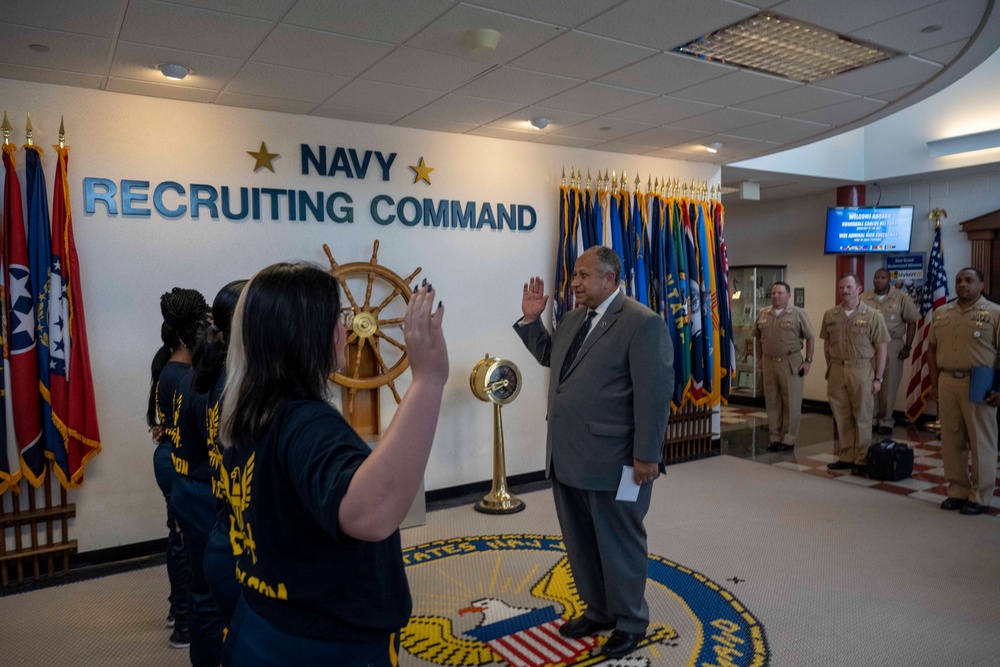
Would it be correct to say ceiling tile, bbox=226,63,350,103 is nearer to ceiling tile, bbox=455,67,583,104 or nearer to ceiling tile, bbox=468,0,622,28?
ceiling tile, bbox=455,67,583,104

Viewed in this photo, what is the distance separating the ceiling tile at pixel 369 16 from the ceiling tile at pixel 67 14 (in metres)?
0.70

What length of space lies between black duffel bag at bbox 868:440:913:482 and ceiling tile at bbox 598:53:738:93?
3.24 metres

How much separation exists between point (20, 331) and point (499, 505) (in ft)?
9.60

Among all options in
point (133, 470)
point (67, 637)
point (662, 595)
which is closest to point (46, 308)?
point (133, 470)

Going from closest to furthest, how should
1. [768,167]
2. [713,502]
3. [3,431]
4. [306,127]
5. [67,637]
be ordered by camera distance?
[67,637]
[3,431]
[306,127]
[713,502]
[768,167]

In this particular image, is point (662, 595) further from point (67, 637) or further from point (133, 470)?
point (133, 470)

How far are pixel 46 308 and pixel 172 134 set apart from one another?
3.92 ft

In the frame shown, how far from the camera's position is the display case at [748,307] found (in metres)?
8.58

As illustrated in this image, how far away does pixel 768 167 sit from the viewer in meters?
6.67

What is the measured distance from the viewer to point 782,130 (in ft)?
16.7

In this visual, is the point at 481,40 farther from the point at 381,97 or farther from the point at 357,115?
the point at 357,115

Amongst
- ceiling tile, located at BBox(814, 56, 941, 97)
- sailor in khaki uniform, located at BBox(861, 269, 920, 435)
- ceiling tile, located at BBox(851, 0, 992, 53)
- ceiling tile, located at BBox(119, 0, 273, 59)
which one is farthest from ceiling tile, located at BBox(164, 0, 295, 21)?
sailor in khaki uniform, located at BBox(861, 269, 920, 435)

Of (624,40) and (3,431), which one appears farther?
(3,431)

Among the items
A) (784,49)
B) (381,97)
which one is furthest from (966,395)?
(381,97)
